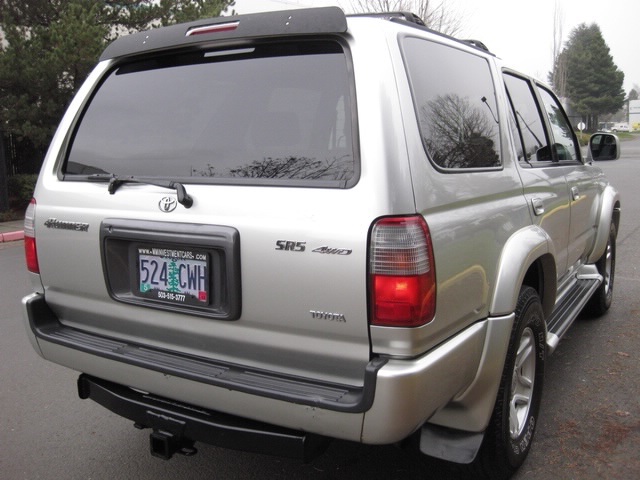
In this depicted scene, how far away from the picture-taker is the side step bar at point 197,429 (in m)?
2.17

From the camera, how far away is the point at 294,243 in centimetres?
208

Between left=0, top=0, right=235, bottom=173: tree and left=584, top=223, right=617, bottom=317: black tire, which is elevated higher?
left=0, top=0, right=235, bottom=173: tree

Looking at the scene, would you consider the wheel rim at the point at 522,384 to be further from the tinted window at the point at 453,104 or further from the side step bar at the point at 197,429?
the side step bar at the point at 197,429

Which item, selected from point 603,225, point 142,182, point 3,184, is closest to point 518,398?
point 142,182

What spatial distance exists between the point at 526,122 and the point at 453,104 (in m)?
1.12

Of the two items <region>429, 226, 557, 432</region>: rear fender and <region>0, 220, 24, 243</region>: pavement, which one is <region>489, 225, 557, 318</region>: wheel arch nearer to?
<region>429, 226, 557, 432</region>: rear fender

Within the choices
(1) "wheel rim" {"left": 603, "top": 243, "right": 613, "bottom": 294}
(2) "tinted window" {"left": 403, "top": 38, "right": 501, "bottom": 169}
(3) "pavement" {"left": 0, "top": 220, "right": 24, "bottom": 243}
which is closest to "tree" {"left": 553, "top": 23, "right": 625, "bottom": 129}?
(3) "pavement" {"left": 0, "top": 220, "right": 24, "bottom": 243}

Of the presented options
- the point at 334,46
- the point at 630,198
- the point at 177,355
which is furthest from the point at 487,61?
the point at 630,198

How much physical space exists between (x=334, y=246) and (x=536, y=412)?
173cm

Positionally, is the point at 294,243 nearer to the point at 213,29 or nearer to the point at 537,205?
the point at 213,29

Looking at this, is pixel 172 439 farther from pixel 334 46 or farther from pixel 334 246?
Answer: pixel 334 46

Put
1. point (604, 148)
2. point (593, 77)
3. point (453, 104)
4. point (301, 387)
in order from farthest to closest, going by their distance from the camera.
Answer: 1. point (593, 77)
2. point (604, 148)
3. point (453, 104)
4. point (301, 387)

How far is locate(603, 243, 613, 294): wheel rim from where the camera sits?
5.25 meters

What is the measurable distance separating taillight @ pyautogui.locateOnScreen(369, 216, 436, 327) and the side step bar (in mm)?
559
